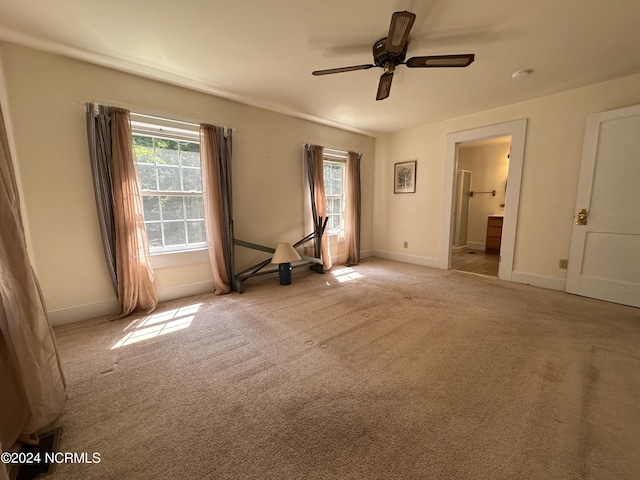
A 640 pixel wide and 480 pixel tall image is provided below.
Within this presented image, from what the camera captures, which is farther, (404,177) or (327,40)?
(404,177)

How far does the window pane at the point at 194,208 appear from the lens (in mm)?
3079

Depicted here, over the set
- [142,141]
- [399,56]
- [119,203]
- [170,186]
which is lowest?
[119,203]

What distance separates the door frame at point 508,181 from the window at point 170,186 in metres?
3.86

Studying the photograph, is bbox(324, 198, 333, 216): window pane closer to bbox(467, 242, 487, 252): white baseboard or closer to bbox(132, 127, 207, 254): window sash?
bbox(132, 127, 207, 254): window sash

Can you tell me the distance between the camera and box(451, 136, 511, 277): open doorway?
18.3ft

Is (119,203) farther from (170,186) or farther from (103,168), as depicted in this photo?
(170,186)

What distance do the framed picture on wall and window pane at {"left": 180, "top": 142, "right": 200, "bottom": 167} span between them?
11.8 ft

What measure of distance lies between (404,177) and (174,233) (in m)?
4.05

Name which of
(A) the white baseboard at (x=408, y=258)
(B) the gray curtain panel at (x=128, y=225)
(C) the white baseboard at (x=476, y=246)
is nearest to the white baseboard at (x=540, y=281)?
(A) the white baseboard at (x=408, y=258)

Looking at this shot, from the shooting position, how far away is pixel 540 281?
3.39 meters

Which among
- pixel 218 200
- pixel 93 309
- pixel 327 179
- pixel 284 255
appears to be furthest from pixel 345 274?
pixel 93 309

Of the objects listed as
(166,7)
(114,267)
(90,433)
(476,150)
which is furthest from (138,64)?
(476,150)

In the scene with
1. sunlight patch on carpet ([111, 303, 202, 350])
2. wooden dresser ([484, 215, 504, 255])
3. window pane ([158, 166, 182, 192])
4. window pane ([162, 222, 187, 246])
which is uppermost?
window pane ([158, 166, 182, 192])

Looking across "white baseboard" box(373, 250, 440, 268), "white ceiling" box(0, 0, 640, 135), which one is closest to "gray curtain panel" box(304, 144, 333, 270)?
"white ceiling" box(0, 0, 640, 135)
